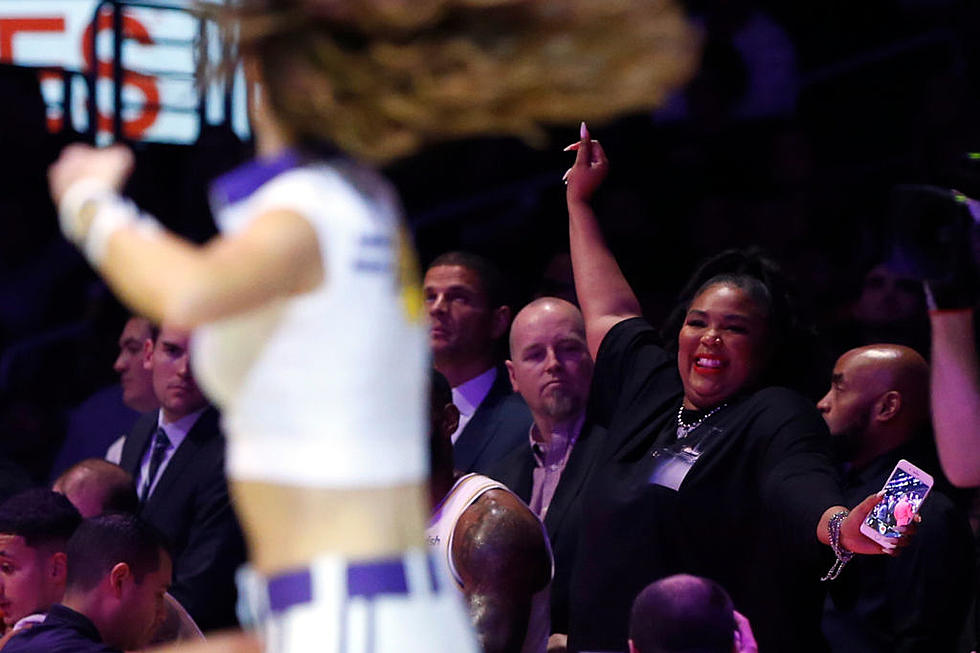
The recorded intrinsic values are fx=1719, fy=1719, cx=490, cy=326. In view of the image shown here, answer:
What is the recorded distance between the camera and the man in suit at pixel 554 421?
15.3ft

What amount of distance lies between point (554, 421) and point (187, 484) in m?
1.14

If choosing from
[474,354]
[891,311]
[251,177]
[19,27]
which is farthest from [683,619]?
[19,27]

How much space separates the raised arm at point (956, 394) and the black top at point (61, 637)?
1.87m

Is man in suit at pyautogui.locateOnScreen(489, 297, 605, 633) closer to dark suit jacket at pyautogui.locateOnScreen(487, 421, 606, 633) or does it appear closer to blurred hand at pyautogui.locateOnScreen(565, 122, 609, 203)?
dark suit jacket at pyautogui.locateOnScreen(487, 421, 606, 633)

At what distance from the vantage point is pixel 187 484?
519 centimetres

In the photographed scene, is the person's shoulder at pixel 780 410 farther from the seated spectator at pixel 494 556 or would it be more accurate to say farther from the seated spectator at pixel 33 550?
the seated spectator at pixel 33 550

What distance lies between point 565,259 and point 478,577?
233cm

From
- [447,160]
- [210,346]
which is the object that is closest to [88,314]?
[447,160]

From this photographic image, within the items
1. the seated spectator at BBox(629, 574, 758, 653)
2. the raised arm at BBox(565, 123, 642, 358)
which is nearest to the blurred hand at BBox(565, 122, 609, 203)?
the raised arm at BBox(565, 123, 642, 358)

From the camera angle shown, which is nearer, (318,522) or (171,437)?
(318,522)

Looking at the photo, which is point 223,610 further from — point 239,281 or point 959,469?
point 239,281

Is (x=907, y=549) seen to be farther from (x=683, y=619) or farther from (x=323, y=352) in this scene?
(x=323, y=352)

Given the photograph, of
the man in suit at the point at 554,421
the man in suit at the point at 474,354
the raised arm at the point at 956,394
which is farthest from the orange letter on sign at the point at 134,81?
the raised arm at the point at 956,394

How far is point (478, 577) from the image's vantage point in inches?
149
